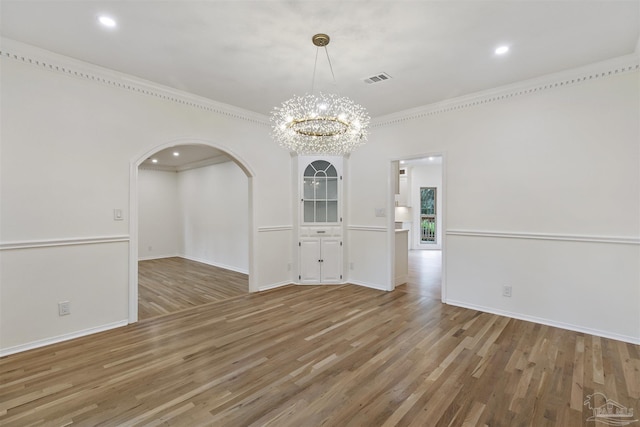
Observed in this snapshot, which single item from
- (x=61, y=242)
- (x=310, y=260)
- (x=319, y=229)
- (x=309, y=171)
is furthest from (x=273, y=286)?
(x=61, y=242)

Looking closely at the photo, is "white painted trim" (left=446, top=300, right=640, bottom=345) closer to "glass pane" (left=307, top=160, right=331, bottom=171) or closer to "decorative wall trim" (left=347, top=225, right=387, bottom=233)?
"decorative wall trim" (left=347, top=225, right=387, bottom=233)

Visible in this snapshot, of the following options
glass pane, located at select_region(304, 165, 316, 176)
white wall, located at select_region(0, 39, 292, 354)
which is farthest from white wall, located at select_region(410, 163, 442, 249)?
white wall, located at select_region(0, 39, 292, 354)

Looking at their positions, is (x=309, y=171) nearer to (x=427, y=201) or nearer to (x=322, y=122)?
(x=322, y=122)

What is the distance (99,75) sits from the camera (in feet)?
11.0

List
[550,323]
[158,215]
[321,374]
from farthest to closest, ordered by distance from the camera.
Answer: [158,215]
[550,323]
[321,374]

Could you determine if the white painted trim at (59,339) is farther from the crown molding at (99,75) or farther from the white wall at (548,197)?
the white wall at (548,197)

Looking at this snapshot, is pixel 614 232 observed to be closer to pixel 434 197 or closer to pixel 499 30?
pixel 499 30

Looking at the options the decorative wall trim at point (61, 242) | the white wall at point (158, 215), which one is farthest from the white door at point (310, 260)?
the white wall at point (158, 215)

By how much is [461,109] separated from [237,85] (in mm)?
3083

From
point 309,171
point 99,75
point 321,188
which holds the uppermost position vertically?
point 99,75

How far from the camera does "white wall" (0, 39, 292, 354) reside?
2871mm

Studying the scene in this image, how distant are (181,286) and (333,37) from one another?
474 centimetres

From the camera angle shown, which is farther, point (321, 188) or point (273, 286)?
point (321, 188)

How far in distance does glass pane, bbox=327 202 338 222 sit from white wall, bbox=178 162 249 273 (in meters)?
1.86
